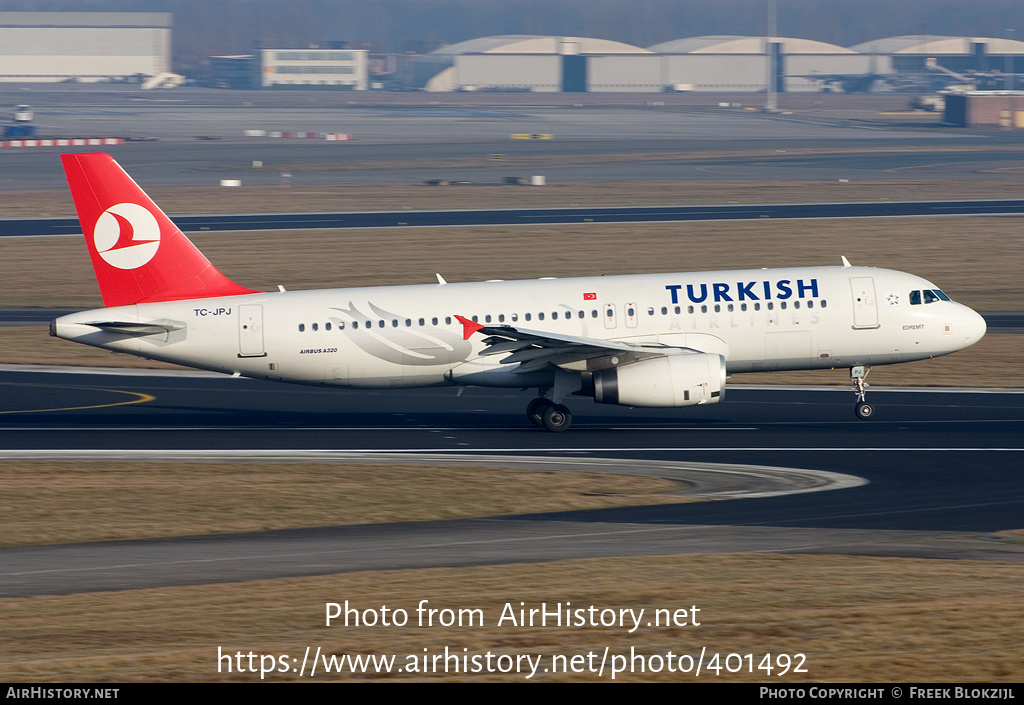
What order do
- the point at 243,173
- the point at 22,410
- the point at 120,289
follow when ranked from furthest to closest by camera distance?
the point at 243,173 → the point at 22,410 → the point at 120,289

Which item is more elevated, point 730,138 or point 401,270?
point 730,138

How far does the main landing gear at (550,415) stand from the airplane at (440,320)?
0.05m

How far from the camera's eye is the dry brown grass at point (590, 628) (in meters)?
14.8

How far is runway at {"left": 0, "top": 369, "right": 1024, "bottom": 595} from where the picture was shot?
22891 mm

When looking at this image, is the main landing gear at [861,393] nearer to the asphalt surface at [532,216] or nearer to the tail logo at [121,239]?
the tail logo at [121,239]

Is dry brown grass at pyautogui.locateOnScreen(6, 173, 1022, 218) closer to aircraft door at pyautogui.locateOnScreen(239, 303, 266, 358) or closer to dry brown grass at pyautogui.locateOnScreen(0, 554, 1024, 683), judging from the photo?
A: aircraft door at pyautogui.locateOnScreen(239, 303, 266, 358)

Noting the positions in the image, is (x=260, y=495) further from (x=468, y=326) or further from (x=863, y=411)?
(x=863, y=411)

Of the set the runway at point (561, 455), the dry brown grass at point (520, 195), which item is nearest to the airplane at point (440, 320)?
the runway at point (561, 455)

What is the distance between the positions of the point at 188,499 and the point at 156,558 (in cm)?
531

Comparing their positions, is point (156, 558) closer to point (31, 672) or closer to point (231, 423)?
point (31, 672)

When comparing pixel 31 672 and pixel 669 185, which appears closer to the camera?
pixel 31 672

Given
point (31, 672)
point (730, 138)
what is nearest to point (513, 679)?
point (31, 672)

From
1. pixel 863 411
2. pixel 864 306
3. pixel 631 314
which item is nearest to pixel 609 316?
pixel 631 314

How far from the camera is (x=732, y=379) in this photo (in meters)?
46.2
